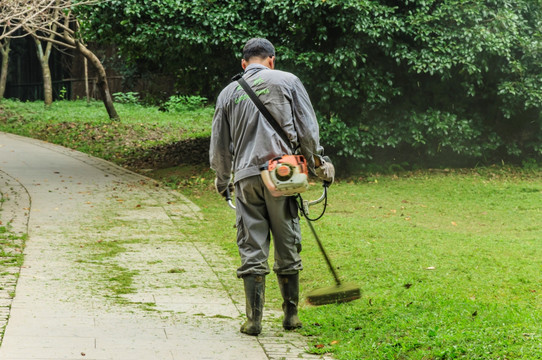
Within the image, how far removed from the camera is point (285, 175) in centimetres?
489

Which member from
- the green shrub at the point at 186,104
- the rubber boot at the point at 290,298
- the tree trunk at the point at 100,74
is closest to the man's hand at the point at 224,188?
the rubber boot at the point at 290,298

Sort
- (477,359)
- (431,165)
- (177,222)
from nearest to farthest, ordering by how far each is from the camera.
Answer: (477,359) → (177,222) → (431,165)

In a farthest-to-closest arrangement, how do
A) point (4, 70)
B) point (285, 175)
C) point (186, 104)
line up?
point (4, 70) < point (186, 104) < point (285, 175)

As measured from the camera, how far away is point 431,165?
15.1 metres

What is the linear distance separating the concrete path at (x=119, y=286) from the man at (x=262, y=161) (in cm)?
35

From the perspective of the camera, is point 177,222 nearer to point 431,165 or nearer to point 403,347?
point 403,347

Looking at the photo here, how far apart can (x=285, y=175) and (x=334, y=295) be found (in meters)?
1.32

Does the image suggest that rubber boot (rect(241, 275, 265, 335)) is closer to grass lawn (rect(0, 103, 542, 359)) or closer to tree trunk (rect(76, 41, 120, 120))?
grass lawn (rect(0, 103, 542, 359))

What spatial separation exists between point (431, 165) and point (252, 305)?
10.6 meters

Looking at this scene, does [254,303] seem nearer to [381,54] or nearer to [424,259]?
[424,259]

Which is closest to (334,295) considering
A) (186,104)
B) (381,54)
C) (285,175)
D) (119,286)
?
(285,175)

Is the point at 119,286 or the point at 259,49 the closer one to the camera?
the point at 259,49

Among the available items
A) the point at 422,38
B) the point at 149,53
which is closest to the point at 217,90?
the point at 149,53

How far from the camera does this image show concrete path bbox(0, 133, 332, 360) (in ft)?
15.5
